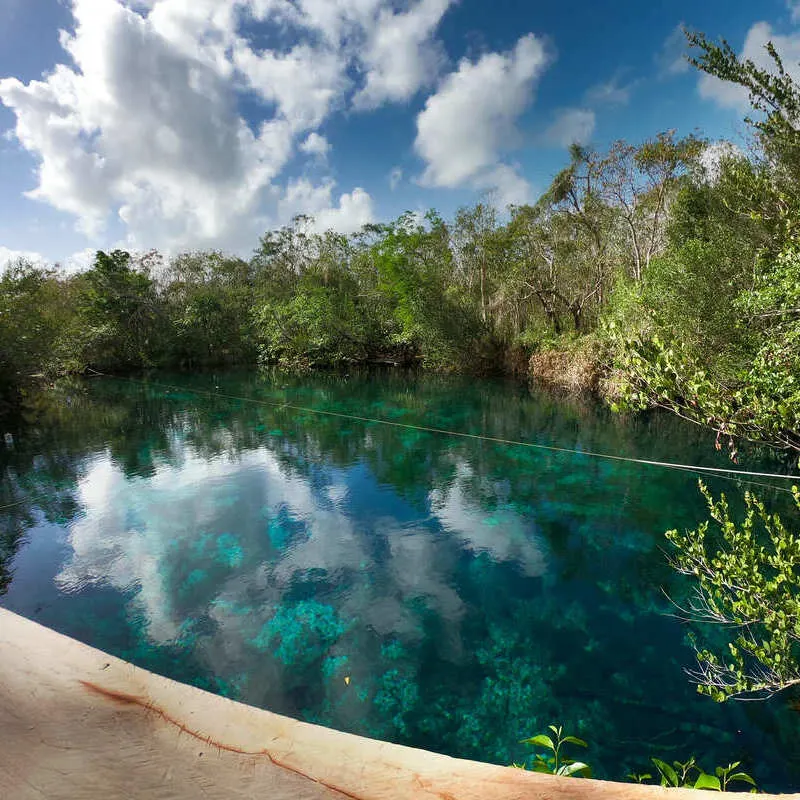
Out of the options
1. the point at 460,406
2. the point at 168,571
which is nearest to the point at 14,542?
the point at 168,571

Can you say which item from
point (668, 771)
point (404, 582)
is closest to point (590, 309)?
point (404, 582)

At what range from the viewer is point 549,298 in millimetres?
25812

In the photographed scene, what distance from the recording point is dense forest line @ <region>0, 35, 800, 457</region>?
3.84 m

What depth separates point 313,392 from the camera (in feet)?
80.7

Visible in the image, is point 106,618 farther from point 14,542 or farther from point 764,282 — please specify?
point 764,282

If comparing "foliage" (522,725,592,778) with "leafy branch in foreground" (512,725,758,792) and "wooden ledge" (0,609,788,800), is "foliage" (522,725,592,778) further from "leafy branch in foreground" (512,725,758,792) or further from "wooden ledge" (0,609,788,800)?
"wooden ledge" (0,609,788,800)

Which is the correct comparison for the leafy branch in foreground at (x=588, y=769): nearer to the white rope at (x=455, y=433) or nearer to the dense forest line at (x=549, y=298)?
the dense forest line at (x=549, y=298)

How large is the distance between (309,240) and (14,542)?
3891 cm

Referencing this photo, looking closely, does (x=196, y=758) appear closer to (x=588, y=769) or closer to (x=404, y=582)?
(x=588, y=769)

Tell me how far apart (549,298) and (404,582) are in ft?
73.2

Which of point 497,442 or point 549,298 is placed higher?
point 549,298

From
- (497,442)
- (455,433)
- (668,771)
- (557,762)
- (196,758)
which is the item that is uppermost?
(196,758)

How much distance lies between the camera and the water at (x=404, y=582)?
4516 millimetres

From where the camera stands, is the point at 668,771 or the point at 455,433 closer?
the point at 668,771
